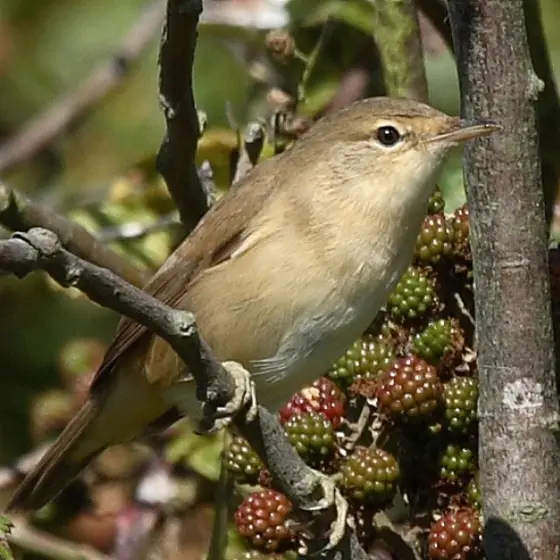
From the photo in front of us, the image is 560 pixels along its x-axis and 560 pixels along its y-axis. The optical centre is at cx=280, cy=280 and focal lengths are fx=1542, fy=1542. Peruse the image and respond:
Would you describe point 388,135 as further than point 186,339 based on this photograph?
Yes

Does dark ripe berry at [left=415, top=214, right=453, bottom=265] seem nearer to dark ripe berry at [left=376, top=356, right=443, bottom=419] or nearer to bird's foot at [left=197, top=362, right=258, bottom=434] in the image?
dark ripe berry at [left=376, top=356, right=443, bottom=419]

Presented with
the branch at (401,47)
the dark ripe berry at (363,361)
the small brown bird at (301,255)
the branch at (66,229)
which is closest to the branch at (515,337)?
the dark ripe berry at (363,361)

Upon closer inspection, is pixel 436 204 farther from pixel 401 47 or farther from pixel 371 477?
pixel 371 477

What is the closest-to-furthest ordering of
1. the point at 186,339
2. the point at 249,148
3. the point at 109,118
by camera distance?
the point at 186,339 → the point at 249,148 → the point at 109,118

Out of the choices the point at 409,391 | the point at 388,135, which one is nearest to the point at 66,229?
the point at 388,135

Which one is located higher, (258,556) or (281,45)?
(281,45)

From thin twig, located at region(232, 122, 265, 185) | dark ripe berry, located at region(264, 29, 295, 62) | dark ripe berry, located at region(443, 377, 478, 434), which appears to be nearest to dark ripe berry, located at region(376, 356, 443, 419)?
dark ripe berry, located at region(443, 377, 478, 434)
